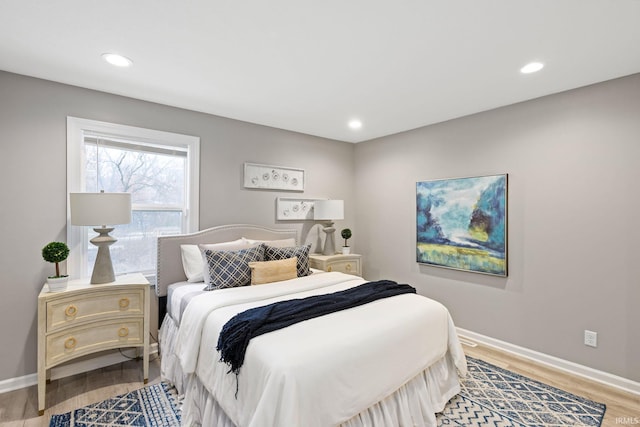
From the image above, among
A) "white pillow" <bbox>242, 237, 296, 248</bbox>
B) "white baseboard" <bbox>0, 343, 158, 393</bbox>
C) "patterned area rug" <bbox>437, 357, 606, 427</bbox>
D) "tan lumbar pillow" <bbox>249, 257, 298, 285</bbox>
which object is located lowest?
"patterned area rug" <bbox>437, 357, 606, 427</bbox>

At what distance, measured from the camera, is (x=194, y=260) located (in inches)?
118

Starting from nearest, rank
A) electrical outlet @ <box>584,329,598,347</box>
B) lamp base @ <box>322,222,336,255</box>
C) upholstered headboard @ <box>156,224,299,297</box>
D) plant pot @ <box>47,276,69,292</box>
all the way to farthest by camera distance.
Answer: plant pot @ <box>47,276,69,292</box> < electrical outlet @ <box>584,329,598,347</box> < upholstered headboard @ <box>156,224,299,297</box> < lamp base @ <box>322,222,336,255</box>

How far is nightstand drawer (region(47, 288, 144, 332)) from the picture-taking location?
223 centimetres

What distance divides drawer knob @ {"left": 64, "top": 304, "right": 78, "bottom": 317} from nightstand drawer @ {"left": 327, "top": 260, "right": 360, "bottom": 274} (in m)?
2.50

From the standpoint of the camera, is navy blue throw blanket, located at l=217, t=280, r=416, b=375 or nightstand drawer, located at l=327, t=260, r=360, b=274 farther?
nightstand drawer, located at l=327, t=260, r=360, b=274

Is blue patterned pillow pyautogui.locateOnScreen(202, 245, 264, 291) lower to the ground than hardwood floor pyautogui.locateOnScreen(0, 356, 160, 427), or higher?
higher

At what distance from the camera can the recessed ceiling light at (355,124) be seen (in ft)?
12.1

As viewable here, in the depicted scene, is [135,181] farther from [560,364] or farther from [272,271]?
[560,364]

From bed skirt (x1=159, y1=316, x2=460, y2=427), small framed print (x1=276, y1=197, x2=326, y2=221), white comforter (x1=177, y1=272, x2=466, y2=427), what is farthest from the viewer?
small framed print (x1=276, y1=197, x2=326, y2=221)

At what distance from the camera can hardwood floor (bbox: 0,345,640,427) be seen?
6.94 ft

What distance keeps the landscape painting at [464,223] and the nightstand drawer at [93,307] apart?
313 cm

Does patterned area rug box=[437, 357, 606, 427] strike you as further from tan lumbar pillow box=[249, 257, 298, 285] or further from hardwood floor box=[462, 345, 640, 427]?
tan lumbar pillow box=[249, 257, 298, 285]

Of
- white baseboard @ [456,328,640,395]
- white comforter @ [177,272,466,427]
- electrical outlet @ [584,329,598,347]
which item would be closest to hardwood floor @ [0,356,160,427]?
white comforter @ [177,272,466,427]

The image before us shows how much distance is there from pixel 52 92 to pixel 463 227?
4.13 metres
